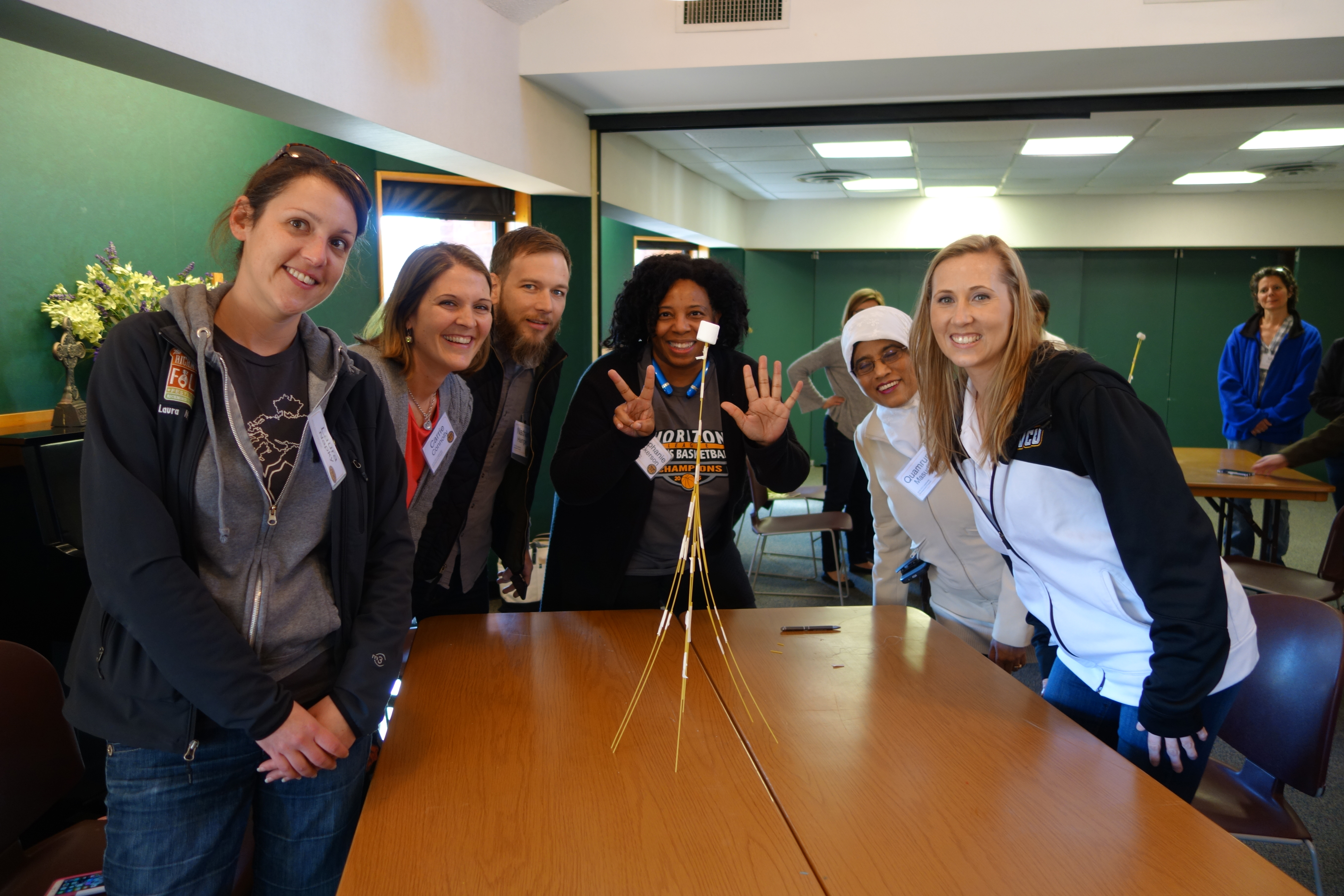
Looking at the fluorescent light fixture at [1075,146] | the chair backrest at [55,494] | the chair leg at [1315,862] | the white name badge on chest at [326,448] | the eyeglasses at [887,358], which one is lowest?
the chair leg at [1315,862]

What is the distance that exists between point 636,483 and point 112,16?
1.76 m

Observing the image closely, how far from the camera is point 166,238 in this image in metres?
4.25

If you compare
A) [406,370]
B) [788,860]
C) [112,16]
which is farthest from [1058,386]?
[112,16]

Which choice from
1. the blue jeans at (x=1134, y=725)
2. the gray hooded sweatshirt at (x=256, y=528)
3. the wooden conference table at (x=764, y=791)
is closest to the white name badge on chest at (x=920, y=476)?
the wooden conference table at (x=764, y=791)

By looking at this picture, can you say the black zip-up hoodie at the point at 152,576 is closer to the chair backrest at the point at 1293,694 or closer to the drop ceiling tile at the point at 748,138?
the chair backrest at the point at 1293,694

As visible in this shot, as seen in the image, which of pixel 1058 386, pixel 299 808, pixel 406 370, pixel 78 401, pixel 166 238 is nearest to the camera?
pixel 299 808

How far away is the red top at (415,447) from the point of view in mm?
1991

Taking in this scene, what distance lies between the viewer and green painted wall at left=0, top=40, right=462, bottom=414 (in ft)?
11.3

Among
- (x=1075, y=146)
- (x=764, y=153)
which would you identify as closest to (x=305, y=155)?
(x=764, y=153)

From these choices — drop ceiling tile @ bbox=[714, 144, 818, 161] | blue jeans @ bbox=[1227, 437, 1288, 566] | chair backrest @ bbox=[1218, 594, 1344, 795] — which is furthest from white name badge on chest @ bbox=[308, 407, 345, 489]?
drop ceiling tile @ bbox=[714, 144, 818, 161]

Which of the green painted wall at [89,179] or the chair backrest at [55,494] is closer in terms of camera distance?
the chair backrest at [55,494]

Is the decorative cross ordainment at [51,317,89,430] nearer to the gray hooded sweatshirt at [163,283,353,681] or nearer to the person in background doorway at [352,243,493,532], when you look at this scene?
the person in background doorway at [352,243,493,532]

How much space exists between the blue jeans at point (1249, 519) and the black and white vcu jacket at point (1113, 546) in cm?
284

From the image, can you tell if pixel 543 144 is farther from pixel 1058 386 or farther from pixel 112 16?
pixel 1058 386
